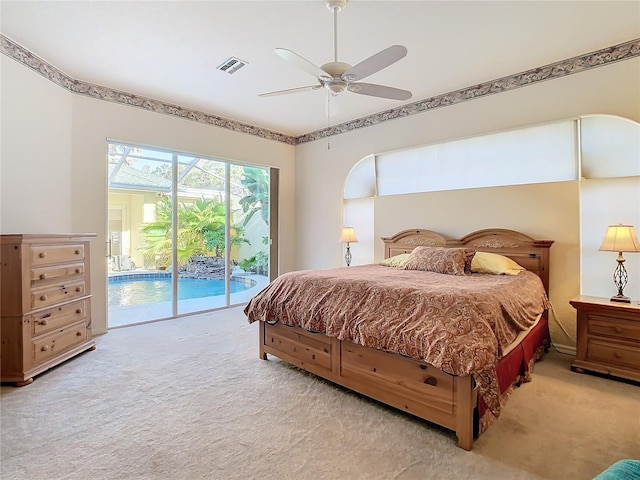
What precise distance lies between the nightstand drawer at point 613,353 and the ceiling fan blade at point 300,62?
3089 mm

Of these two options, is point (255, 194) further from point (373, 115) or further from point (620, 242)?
point (620, 242)

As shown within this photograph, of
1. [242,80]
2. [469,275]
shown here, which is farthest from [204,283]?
[469,275]

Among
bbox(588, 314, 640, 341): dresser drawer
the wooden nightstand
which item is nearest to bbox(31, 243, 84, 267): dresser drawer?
the wooden nightstand

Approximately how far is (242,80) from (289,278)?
93.0 inches

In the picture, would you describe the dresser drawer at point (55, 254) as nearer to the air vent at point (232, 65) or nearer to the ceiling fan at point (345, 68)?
the air vent at point (232, 65)

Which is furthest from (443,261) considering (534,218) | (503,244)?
(534,218)

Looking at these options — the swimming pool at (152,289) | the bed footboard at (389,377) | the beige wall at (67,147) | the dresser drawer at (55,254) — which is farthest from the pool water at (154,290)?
the bed footboard at (389,377)

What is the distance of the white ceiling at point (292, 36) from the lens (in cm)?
255

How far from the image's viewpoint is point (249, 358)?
3.25 meters

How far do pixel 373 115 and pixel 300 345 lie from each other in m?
3.56

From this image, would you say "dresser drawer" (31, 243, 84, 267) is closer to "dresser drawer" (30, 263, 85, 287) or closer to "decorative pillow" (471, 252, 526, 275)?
"dresser drawer" (30, 263, 85, 287)

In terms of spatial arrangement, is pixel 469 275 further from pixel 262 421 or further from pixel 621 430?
pixel 262 421

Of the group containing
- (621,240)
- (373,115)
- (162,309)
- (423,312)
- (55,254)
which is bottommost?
(162,309)

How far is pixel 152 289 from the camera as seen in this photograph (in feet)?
15.4
